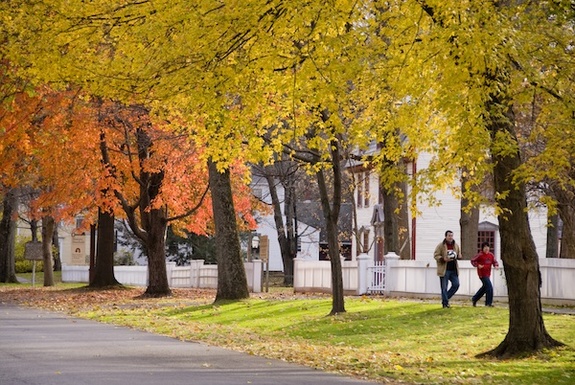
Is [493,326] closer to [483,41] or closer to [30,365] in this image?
[483,41]

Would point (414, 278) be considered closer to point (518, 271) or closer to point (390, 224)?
point (390, 224)

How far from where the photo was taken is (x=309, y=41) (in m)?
16.5

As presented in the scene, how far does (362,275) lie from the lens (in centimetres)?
3559

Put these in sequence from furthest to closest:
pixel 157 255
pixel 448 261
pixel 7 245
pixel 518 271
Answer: pixel 7 245, pixel 157 255, pixel 448 261, pixel 518 271

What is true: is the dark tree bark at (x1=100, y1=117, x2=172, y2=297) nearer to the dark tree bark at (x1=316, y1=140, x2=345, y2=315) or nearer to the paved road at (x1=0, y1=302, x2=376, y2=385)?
the dark tree bark at (x1=316, y1=140, x2=345, y2=315)

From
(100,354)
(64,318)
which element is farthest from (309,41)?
(64,318)

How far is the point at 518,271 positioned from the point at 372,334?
506 centimetres

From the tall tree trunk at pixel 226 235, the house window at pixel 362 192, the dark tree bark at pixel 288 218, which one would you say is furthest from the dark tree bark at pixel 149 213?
the house window at pixel 362 192

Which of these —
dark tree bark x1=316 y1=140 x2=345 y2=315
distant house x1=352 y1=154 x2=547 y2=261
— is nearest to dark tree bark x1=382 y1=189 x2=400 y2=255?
dark tree bark x1=316 y1=140 x2=345 y2=315

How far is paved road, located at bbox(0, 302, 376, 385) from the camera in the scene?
43.6 ft

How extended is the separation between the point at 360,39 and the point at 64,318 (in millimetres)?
12998

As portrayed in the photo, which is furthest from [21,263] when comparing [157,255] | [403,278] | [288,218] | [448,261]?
[448,261]

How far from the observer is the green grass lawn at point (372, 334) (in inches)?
627

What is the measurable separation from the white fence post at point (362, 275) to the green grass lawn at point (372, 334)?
174 inches
